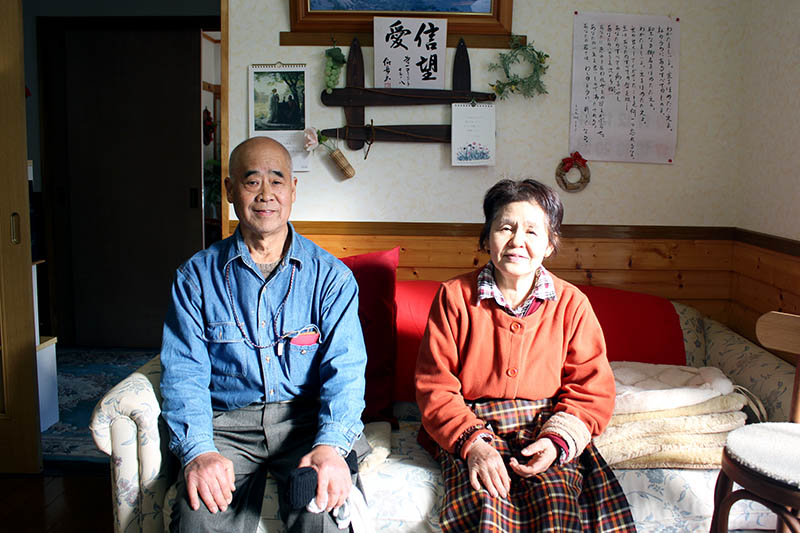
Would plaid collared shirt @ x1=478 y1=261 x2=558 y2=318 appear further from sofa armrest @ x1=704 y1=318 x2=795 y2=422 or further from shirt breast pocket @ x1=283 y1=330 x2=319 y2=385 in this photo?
sofa armrest @ x1=704 y1=318 x2=795 y2=422

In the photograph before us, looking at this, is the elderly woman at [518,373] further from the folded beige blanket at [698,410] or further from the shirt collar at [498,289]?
the folded beige blanket at [698,410]

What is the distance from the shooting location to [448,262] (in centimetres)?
244

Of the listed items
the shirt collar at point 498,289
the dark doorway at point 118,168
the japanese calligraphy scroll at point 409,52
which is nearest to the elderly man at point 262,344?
the shirt collar at point 498,289

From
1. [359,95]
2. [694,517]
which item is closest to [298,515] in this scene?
[694,517]

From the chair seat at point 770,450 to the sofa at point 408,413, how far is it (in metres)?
0.29

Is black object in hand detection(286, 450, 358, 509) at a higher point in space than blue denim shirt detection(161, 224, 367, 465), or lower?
lower

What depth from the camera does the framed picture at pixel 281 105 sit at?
2.38m

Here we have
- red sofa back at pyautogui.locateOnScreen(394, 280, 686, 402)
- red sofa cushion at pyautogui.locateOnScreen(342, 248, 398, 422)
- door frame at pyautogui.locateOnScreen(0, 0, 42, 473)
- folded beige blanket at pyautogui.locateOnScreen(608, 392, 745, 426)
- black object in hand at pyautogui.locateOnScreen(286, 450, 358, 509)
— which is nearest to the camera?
black object in hand at pyautogui.locateOnScreen(286, 450, 358, 509)

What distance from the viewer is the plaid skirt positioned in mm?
1405

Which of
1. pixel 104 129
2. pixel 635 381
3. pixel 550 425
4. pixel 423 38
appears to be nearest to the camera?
pixel 550 425

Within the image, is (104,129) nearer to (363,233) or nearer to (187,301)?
(363,233)

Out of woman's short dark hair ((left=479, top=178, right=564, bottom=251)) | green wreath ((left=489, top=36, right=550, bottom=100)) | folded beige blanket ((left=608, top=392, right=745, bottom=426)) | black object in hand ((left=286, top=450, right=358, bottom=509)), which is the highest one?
green wreath ((left=489, top=36, right=550, bottom=100))

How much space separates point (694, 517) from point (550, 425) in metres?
0.43

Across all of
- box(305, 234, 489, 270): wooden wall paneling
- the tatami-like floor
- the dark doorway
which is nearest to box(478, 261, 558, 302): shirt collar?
box(305, 234, 489, 270): wooden wall paneling
